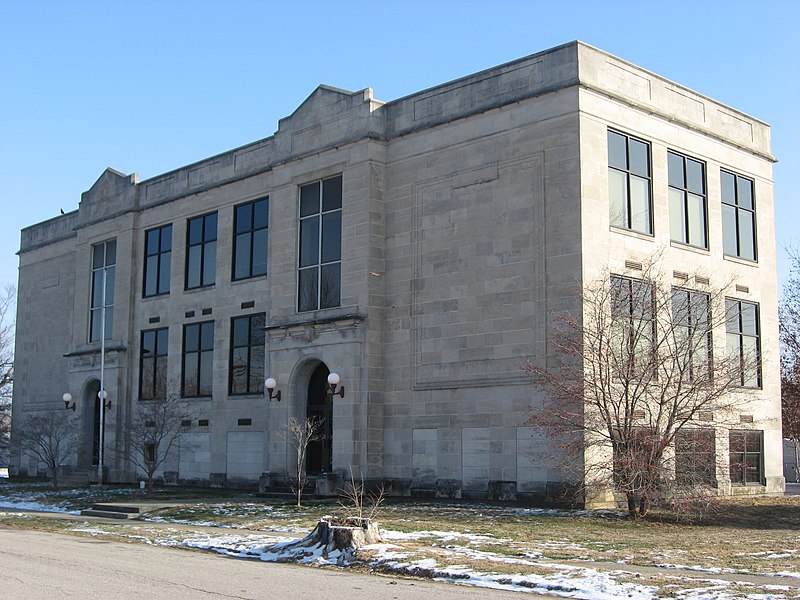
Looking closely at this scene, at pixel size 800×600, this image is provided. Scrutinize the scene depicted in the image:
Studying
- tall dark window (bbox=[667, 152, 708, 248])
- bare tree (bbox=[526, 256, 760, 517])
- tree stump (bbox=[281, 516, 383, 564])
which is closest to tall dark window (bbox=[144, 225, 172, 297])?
bare tree (bbox=[526, 256, 760, 517])

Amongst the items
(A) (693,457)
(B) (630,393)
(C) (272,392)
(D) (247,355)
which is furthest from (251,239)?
(A) (693,457)

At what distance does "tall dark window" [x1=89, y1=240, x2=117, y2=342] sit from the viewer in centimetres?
4716

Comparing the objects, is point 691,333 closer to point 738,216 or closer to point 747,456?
point 747,456

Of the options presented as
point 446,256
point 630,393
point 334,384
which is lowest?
point 630,393

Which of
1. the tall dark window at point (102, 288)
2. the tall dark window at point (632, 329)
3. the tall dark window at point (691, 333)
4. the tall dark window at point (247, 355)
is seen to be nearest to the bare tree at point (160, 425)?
the tall dark window at point (247, 355)

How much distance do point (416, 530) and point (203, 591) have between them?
353 inches

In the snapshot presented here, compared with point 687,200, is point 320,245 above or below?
below

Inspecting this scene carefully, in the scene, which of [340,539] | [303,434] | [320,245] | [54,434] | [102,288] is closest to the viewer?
[340,539]

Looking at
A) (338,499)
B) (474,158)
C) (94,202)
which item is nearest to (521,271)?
(474,158)

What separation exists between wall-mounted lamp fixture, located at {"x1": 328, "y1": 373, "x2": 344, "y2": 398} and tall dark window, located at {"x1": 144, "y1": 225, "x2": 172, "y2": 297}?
1404 cm

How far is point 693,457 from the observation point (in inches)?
1017

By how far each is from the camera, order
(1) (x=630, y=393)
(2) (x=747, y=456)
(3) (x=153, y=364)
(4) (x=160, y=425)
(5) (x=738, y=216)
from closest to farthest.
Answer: (1) (x=630, y=393) < (2) (x=747, y=456) < (5) (x=738, y=216) < (4) (x=160, y=425) < (3) (x=153, y=364)

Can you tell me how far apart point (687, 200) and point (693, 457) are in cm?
1057

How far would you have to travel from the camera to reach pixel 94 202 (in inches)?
1935
